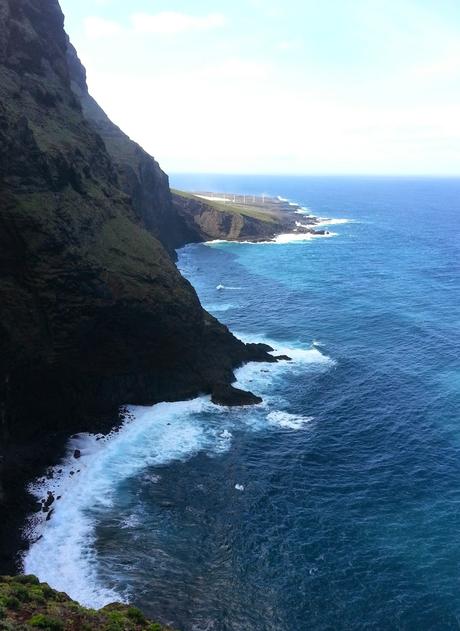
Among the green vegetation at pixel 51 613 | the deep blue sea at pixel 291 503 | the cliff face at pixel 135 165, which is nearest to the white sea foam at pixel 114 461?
the deep blue sea at pixel 291 503

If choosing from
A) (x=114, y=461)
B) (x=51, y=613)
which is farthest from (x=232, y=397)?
(x=51, y=613)

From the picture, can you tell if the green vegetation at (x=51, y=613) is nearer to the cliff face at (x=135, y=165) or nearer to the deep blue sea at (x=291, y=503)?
the deep blue sea at (x=291, y=503)

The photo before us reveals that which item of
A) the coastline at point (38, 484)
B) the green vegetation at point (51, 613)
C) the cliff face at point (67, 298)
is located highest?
the cliff face at point (67, 298)

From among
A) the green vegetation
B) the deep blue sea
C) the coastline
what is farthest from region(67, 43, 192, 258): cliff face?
the green vegetation

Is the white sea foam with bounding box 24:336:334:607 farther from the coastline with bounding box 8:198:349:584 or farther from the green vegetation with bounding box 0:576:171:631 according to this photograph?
the green vegetation with bounding box 0:576:171:631

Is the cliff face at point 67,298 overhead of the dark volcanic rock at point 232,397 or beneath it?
overhead

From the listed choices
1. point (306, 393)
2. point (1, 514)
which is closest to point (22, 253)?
point (1, 514)
